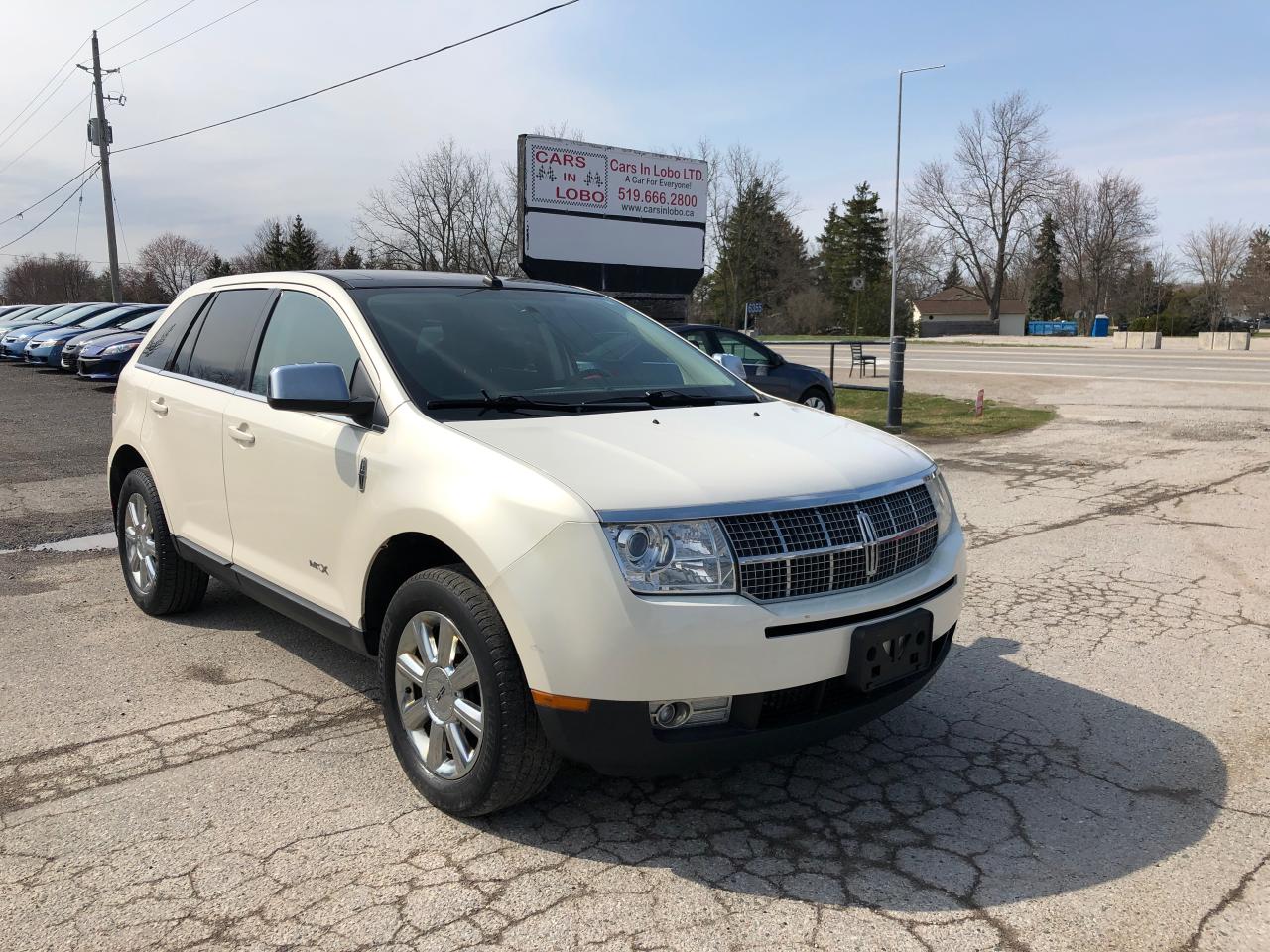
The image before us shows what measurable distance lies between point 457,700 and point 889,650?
137cm

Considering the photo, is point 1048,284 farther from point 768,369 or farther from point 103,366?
point 103,366

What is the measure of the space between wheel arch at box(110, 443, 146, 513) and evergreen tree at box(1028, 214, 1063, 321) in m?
89.9

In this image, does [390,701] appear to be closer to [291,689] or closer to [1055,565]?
[291,689]

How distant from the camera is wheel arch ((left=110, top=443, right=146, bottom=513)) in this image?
556cm

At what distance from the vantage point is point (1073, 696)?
4.33m

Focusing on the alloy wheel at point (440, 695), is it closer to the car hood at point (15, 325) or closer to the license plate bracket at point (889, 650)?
the license plate bracket at point (889, 650)

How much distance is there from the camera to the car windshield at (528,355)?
3.68 m

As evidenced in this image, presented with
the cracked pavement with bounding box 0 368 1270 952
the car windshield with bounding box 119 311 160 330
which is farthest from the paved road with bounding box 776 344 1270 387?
the cracked pavement with bounding box 0 368 1270 952

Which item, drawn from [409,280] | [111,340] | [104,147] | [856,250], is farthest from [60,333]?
[856,250]

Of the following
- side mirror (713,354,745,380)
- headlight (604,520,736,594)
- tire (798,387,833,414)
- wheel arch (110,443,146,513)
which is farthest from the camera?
tire (798,387,833,414)

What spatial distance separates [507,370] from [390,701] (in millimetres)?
1319

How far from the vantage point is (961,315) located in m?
97.0

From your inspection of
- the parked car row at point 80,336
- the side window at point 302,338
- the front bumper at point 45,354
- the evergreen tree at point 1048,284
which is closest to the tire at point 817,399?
the side window at point 302,338

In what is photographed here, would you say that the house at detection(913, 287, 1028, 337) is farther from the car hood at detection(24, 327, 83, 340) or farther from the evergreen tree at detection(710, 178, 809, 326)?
the car hood at detection(24, 327, 83, 340)
